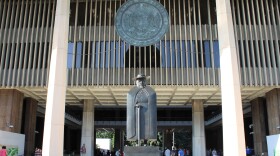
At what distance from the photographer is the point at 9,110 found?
A: 28.8 m

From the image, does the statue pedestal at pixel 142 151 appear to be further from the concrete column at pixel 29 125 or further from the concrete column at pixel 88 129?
the concrete column at pixel 29 125

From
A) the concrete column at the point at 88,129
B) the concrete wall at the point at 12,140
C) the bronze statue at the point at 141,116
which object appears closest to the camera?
the bronze statue at the point at 141,116

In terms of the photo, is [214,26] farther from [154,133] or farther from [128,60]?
[154,133]

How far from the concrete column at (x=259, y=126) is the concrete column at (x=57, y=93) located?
19.2 metres

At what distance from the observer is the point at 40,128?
46.2 m

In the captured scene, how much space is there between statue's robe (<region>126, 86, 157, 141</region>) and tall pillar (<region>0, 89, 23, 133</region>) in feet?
69.9

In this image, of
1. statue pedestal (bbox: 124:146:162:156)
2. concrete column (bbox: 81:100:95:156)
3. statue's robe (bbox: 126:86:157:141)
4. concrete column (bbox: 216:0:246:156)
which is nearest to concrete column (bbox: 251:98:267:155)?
concrete column (bbox: 216:0:246:156)

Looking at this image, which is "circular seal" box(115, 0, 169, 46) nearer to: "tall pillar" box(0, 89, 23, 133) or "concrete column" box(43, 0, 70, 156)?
"concrete column" box(43, 0, 70, 156)

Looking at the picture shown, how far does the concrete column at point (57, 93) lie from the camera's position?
67.2ft

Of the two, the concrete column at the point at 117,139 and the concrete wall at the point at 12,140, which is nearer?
the concrete wall at the point at 12,140

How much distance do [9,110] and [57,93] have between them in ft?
31.1

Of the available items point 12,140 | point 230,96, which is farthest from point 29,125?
point 230,96

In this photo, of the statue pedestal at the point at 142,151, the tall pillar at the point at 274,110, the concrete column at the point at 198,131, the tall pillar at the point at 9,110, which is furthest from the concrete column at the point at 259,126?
the statue pedestal at the point at 142,151

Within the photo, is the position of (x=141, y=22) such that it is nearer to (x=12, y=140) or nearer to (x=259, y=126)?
(x=12, y=140)
